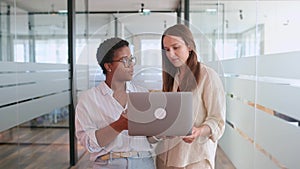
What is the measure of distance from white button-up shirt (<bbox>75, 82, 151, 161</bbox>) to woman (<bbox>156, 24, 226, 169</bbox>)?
0.12 meters

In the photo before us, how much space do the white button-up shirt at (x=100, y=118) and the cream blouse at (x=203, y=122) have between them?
0.42ft

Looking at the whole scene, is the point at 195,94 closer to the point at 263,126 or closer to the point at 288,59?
the point at 288,59

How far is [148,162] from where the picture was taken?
116cm

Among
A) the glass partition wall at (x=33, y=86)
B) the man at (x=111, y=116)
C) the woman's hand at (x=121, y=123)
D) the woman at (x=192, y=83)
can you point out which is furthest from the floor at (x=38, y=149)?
the woman at (x=192, y=83)

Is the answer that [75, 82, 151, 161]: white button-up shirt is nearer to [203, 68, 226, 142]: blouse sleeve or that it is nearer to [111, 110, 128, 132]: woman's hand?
[111, 110, 128, 132]: woman's hand

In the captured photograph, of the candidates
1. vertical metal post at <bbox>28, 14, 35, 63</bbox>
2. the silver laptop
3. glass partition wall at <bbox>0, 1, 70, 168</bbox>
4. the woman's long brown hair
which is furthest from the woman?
vertical metal post at <bbox>28, 14, 35, 63</bbox>

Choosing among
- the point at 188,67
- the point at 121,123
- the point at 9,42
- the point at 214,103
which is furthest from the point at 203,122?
the point at 9,42

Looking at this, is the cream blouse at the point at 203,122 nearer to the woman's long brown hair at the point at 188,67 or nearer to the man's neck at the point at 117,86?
the woman's long brown hair at the point at 188,67

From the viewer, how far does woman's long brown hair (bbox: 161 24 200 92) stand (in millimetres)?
1121

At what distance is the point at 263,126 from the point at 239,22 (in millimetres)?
1145

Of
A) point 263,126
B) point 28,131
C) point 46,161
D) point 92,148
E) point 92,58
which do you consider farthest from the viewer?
point 46,161

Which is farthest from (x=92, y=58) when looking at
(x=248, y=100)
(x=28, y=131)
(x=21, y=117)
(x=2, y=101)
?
(x=28, y=131)

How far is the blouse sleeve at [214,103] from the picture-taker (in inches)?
45.2

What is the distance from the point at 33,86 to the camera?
2797 mm
